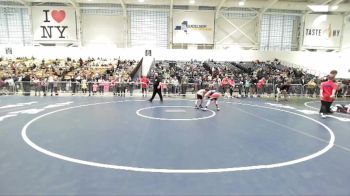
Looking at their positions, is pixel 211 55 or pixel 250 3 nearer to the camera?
pixel 250 3

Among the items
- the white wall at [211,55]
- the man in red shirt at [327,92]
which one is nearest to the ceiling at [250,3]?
the white wall at [211,55]

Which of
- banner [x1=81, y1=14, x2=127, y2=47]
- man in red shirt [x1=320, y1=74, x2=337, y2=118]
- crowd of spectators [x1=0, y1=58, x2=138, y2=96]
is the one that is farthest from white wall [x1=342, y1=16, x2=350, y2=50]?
man in red shirt [x1=320, y1=74, x2=337, y2=118]

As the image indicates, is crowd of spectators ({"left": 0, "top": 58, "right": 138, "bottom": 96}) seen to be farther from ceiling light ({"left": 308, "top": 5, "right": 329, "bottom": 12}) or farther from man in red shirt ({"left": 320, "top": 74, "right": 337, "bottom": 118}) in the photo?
ceiling light ({"left": 308, "top": 5, "right": 329, "bottom": 12})

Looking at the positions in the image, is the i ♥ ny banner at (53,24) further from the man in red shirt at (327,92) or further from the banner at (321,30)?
the man in red shirt at (327,92)

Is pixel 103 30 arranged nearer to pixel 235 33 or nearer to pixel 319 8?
pixel 235 33

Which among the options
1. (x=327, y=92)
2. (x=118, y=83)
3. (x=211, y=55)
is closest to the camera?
(x=327, y=92)

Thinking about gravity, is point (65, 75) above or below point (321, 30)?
below

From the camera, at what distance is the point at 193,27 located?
36.7 meters

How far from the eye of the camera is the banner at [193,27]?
36.5 meters

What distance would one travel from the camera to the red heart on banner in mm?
34594

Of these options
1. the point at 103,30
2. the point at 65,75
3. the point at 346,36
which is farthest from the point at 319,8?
the point at 65,75

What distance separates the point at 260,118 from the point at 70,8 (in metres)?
31.2

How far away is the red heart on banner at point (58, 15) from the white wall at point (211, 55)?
4045mm

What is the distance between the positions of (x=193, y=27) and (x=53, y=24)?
58.8ft
